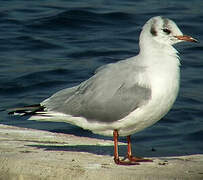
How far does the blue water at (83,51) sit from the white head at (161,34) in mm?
2575

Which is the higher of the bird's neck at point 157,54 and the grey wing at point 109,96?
the bird's neck at point 157,54

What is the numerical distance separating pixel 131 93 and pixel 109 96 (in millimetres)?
202

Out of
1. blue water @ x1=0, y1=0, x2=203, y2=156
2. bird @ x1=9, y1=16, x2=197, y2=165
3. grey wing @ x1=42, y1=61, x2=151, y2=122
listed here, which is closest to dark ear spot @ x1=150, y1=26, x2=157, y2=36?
bird @ x1=9, y1=16, x2=197, y2=165

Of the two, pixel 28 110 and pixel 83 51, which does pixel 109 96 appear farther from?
pixel 83 51

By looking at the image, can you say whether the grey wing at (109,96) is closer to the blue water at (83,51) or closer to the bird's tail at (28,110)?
the bird's tail at (28,110)

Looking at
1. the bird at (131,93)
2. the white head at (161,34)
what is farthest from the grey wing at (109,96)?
the white head at (161,34)

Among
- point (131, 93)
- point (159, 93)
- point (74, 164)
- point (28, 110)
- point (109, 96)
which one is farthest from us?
point (28, 110)

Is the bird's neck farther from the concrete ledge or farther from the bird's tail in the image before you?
the bird's tail

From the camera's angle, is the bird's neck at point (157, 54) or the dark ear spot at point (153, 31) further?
the dark ear spot at point (153, 31)

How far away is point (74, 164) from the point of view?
558 cm

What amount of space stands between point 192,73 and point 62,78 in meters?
1.97

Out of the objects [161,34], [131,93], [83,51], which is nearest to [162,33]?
[161,34]

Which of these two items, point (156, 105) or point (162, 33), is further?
point (162, 33)

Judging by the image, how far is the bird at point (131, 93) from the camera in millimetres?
5812
